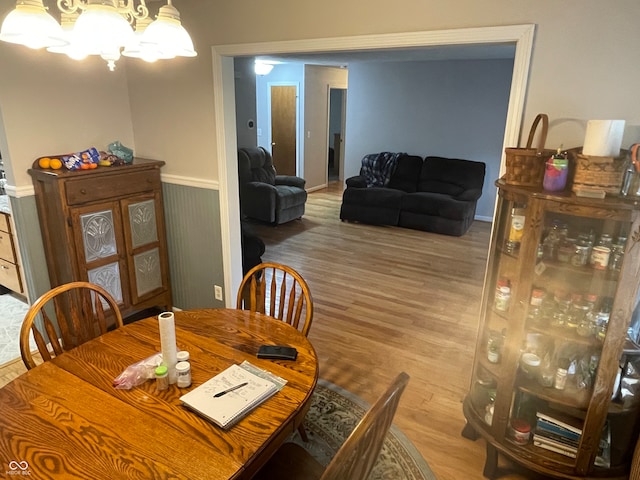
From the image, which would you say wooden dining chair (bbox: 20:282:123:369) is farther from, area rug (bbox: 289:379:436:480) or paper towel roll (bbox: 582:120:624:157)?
paper towel roll (bbox: 582:120:624:157)

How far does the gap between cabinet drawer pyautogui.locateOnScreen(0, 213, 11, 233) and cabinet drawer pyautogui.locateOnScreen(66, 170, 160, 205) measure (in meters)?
1.12

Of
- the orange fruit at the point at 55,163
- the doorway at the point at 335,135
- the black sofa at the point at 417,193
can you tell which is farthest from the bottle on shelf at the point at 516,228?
the doorway at the point at 335,135

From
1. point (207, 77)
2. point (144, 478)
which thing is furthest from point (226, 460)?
point (207, 77)

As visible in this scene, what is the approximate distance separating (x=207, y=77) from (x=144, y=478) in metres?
2.34

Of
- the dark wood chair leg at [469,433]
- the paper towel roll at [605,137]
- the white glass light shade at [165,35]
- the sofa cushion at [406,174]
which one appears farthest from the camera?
the sofa cushion at [406,174]

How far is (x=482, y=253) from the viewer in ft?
16.2

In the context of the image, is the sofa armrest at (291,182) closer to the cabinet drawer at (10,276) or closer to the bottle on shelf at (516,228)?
the cabinet drawer at (10,276)

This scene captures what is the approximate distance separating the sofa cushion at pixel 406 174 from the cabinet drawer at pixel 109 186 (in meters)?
4.12

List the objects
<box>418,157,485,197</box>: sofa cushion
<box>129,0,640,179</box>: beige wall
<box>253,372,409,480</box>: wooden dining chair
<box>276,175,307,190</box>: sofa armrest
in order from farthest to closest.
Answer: <box>276,175,307,190</box>: sofa armrest < <box>418,157,485,197</box>: sofa cushion < <box>129,0,640,179</box>: beige wall < <box>253,372,409,480</box>: wooden dining chair

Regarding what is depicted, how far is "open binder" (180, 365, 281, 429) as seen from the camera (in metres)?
1.29

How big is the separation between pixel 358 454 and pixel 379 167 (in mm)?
5820

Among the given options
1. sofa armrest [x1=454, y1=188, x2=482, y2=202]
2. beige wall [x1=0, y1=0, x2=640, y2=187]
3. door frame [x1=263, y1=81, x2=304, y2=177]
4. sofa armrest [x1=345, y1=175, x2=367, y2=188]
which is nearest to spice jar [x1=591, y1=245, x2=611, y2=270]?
beige wall [x1=0, y1=0, x2=640, y2=187]

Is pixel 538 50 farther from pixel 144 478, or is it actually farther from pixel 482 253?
pixel 482 253

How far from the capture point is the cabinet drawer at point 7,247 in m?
3.31
